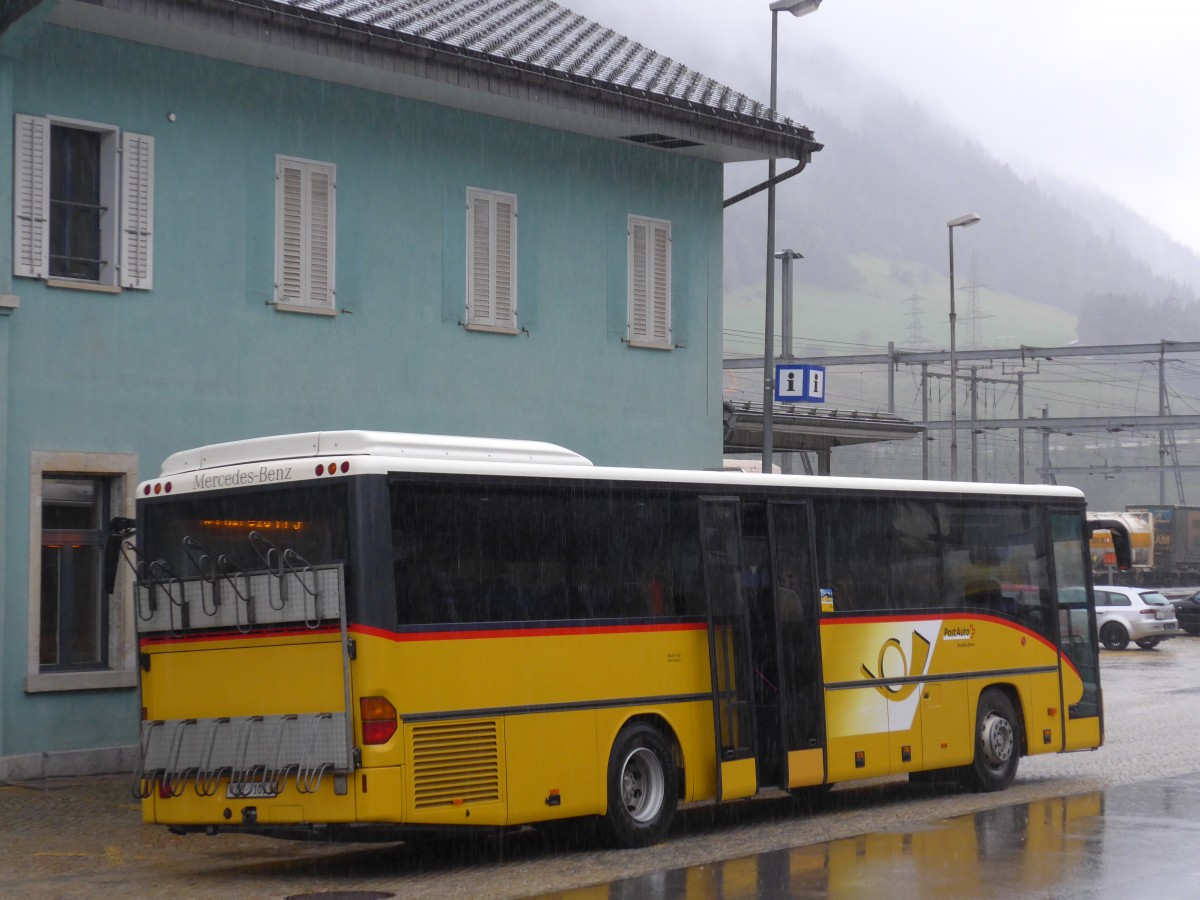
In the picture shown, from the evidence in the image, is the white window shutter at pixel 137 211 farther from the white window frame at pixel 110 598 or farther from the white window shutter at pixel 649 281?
the white window shutter at pixel 649 281

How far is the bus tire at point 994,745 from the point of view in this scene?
52.9 feet

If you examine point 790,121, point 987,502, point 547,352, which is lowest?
point 987,502

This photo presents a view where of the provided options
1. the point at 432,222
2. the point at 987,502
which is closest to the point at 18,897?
the point at 987,502

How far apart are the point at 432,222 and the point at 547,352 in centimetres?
232

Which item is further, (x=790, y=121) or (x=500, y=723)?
(x=790, y=121)

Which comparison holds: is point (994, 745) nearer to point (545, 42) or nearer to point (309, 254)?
point (309, 254)

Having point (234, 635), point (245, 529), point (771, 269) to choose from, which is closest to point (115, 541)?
point (245, 529)

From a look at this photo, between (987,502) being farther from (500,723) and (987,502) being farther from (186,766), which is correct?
(186,766)

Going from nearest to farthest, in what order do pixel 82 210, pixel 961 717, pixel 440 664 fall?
pixel 440 664, pixel 961 717, pixel 82 210

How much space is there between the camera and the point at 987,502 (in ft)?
54.1

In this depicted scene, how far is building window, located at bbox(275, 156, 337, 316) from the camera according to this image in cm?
1877

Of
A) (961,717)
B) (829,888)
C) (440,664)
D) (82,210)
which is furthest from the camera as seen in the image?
(82,210)

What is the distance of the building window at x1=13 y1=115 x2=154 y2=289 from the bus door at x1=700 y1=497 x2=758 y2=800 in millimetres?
7229

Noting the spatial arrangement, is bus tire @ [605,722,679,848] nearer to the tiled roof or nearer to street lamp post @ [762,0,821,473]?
the tiled roof
